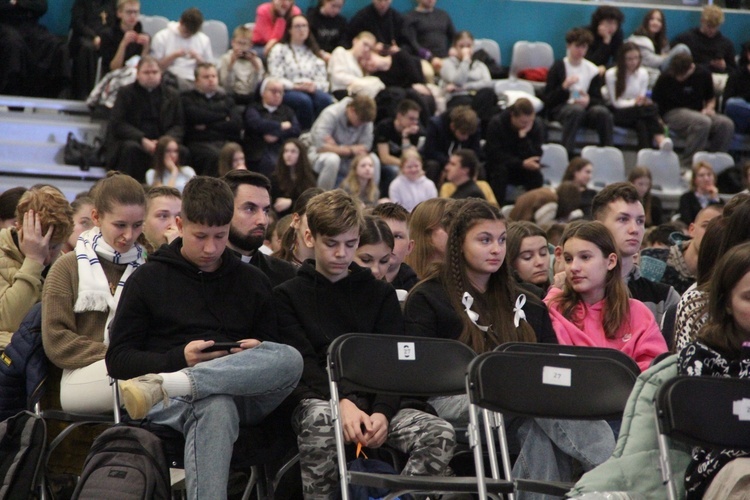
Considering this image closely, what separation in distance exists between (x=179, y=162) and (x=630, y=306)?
494 centimetres

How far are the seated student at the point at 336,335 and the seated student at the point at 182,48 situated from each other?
568 cm

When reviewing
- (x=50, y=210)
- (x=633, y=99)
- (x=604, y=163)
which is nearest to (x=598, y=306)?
(x=50, y=210)

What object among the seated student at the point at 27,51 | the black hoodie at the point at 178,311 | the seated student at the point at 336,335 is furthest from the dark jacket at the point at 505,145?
the black hoodie at the point at 178,311

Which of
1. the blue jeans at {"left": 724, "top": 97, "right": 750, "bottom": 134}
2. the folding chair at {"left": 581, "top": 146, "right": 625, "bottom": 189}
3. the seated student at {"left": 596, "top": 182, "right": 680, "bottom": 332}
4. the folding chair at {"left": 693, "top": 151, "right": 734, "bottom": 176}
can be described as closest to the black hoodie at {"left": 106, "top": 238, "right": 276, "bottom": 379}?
the seated student at {"left": 596, "top": 182, "right": 680, "bottom": 332}

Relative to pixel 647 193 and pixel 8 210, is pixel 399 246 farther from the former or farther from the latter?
pixel 647 193

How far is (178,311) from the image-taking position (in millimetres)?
3658

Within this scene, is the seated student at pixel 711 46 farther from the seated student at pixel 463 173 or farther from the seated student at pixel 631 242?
the seated student at pixel 631 242

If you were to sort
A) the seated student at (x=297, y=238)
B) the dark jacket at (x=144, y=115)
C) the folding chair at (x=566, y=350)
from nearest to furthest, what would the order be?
the folding chair at (x=566, y=350)
the seated student at (x=297, y=238)
the dark jacket at (x=144, y=115)

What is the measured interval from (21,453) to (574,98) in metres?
8.24

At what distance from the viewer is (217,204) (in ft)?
12.1

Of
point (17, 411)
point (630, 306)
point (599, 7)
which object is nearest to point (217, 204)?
point (17, 411)

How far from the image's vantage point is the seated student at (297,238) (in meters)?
4.63

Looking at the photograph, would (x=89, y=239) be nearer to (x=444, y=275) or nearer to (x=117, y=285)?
(x=117, y=285)

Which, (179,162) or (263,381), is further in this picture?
(179,162)
